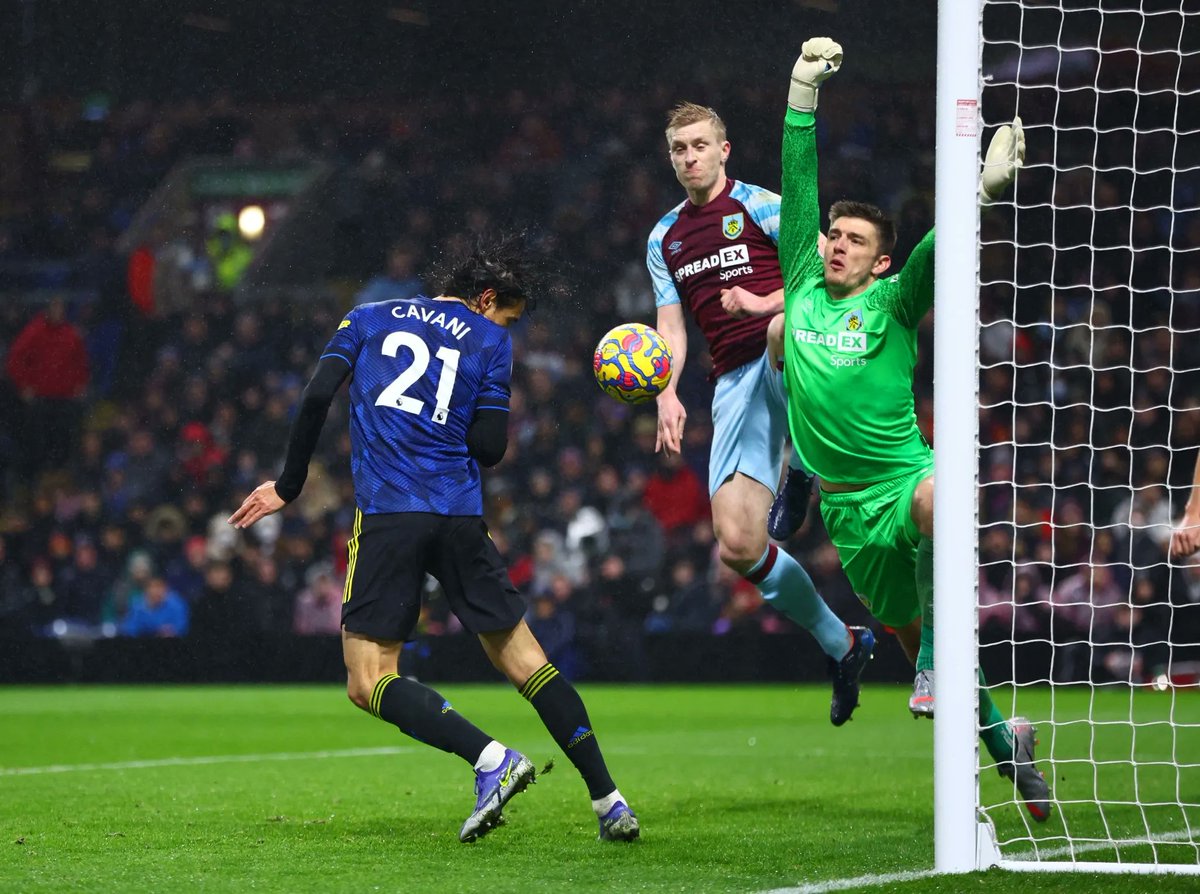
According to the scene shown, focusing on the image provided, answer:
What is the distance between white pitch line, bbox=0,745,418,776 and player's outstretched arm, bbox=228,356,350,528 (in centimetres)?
323

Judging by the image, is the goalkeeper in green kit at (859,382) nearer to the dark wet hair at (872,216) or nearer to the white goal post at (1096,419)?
the dark wet hair at (872,216)

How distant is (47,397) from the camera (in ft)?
54.1

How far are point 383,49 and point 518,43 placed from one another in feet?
4.85

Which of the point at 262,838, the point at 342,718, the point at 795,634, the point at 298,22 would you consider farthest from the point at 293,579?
the point at 262,838

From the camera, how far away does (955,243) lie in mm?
4520

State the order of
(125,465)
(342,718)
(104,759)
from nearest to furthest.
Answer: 1. (104,759)
2. (342,718)
3. (125,465)

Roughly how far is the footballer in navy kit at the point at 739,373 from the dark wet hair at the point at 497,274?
4.00ft

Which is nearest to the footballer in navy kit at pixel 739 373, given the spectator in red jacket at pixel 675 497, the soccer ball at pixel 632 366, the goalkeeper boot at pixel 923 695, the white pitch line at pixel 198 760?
the soccer ball at pixel 632 366

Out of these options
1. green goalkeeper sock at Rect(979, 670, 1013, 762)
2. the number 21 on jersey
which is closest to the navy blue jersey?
the number 21 on jersey

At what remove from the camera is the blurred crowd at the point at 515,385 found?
47.4 feet

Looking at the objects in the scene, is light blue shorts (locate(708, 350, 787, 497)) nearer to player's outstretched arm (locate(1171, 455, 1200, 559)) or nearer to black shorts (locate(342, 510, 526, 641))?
black shorts (locate(342, 510, 526, 641))

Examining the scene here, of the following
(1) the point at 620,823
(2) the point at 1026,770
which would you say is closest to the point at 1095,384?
(2) the point at 1026,770

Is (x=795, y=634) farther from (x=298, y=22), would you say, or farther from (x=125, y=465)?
(x=298, y=22)

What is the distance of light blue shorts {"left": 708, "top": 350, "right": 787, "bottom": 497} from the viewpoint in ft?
23.0
